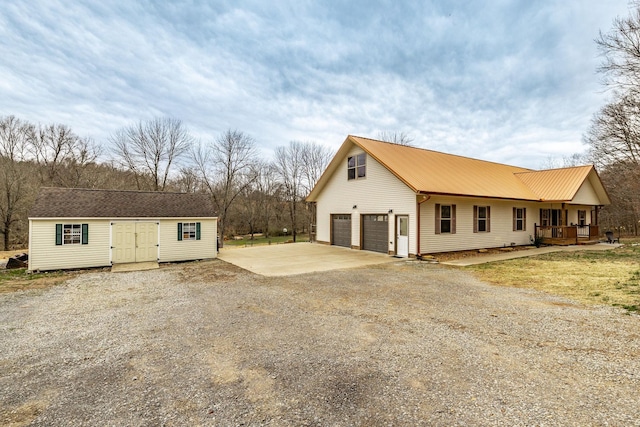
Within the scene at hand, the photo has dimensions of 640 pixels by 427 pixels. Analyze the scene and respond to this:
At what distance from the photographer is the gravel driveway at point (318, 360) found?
286 cm

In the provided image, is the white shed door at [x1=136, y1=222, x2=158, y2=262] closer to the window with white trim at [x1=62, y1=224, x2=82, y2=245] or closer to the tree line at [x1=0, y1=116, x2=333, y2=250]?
the window with white trim at [x1=62, y1=224, x2=82, y2=245]

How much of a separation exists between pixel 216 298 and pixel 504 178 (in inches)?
748


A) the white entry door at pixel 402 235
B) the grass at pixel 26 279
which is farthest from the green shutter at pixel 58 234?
the white entry door at pixel 402 235

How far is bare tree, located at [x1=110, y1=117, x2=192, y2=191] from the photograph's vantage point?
25719mm

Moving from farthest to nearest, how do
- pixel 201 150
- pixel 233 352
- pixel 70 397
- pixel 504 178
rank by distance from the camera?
pixel 201 150
pixel 504 178
pixel 233 352
pixel 70 397

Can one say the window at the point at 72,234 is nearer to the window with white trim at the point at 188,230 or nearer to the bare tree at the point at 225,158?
the window with white trim at the point at 188,230

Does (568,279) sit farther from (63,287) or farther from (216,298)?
(63,287)

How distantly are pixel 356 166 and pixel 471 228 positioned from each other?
6687 mm

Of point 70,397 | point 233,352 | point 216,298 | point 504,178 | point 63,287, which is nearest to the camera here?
point 70,397

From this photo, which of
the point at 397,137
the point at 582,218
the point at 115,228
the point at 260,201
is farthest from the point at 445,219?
the point at 260,201

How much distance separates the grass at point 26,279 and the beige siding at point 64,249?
1.56 feet

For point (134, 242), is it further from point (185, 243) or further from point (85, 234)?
point (185, 243)

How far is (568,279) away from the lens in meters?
8.77

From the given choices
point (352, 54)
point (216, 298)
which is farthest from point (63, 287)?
point (352, 54)
